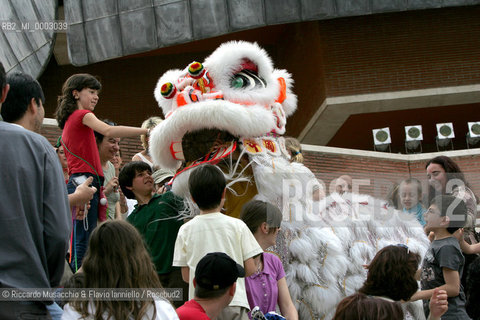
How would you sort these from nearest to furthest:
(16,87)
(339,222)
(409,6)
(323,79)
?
(16,87) < (339,222) < (409,6) < (323,79)

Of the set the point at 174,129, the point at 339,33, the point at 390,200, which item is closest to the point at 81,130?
the point at 174,129

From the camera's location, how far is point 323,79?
19969mm

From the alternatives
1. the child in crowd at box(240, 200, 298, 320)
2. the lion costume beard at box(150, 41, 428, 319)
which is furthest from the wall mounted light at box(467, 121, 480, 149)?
the child in crowd at box(240, 200, 298, 320)

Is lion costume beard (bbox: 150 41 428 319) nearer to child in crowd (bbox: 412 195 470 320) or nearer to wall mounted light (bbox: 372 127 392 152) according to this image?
child in crowd (bbox: 412 195 470 320)

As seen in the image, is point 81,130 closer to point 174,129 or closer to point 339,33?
point 174,129

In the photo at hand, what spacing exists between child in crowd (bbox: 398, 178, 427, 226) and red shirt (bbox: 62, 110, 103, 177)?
2.86 meters

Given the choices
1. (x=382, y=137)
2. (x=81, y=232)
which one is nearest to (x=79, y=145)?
(x=81, y=232)

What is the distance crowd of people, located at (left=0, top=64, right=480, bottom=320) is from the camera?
3061 millimetres

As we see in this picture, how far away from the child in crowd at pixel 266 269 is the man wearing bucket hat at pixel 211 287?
0.96m

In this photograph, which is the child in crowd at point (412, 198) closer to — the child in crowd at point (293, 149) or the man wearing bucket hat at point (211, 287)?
the child in crowd at point (293, 149)

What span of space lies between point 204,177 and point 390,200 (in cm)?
278

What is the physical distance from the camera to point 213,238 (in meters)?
4.36

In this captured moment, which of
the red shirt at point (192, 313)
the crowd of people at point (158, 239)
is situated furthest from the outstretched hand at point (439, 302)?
the red shirt at point (192, 313)

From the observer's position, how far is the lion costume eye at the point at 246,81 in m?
5.63
